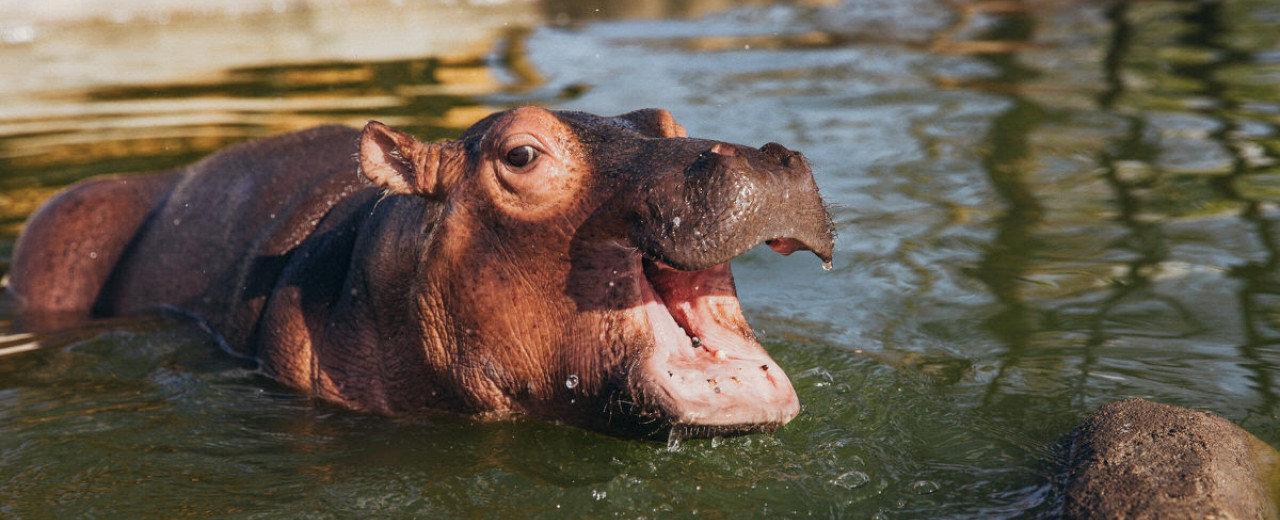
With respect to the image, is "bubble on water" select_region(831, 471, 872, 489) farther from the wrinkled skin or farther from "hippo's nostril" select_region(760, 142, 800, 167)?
"hippo's nostril" select_region(760, 142, 800, 167)

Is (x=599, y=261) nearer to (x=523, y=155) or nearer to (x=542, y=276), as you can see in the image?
(x=542, y=276)

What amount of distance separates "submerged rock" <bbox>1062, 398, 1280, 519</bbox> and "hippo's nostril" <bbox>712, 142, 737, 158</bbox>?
1394 mm

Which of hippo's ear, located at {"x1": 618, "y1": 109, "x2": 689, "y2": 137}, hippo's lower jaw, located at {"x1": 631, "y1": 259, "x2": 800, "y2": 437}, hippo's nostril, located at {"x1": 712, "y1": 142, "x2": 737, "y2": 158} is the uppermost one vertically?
hippo's ear, located at {"x1": 618, "y1": 109, "x2": 689, "y2": 137}

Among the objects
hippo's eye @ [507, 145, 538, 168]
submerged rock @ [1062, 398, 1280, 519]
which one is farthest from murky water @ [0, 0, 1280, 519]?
hippo's eye @ [507, 145, 538, 168]

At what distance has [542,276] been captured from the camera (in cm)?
416

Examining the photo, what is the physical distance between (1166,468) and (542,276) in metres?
1.95

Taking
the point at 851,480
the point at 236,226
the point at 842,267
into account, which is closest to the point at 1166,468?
the point at 851,480

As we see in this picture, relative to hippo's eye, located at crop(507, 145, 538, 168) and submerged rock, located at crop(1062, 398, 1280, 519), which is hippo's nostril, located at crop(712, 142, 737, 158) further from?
submerged rock, located at crop(1062, 398, 1280, 519)

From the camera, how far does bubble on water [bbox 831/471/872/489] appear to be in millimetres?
4109

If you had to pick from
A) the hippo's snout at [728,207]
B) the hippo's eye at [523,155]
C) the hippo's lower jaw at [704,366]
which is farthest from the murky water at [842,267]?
the hippo's eye at [523,155]

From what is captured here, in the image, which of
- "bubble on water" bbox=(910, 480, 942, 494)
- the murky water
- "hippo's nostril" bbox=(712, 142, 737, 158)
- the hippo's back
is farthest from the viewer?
the hippo's back

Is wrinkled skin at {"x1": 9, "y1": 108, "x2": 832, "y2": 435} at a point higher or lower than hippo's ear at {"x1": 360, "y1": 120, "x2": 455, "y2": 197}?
lower

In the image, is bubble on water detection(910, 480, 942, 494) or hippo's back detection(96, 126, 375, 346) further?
hippo's back detection(96, 126, 375, 346)

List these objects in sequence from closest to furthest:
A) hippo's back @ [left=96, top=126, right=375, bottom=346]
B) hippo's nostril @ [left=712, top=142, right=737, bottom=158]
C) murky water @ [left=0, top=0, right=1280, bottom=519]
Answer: hippo's nostril @ [left=712, top=142, right=737, bottom=158] → murky water @ [left=0, top=0, right=1280, bottom=519] → hippo's back @ [left=96, top=126, right=375, bottom=346]
